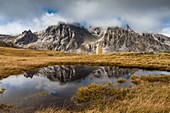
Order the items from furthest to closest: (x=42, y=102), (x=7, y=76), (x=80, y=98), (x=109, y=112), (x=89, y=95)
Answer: (x=7, y=76), (x=89, y=95), (x=80, y=98), (x=42, y=102), (x=109, y=112)

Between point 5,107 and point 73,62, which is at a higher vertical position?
point 73,62

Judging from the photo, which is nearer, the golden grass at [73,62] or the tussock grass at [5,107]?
the tussock grass at [5,107]

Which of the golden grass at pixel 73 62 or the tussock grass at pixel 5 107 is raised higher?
the golden grass at pixel 73 62

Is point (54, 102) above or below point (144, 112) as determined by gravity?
below

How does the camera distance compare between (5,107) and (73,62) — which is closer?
(5,107)

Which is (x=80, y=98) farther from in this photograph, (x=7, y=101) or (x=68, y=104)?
(x=7, y=101)

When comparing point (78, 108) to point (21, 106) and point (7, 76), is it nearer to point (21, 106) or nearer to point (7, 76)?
point (21, 106)

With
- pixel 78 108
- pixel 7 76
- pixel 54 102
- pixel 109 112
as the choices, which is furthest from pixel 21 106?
pixel 7 76

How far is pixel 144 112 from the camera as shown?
10117 mm

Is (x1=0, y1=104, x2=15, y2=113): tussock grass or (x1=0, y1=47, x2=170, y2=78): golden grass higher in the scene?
(x1=0, y1=47, x2=170, y2=78): golden grass

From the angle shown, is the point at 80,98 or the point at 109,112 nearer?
the point at 109,112

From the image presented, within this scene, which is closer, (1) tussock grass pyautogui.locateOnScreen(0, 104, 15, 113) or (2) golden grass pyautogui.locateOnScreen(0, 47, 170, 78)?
(1) tussock grass pyautogui.locateOnScreen(0, 104, 15, 113)

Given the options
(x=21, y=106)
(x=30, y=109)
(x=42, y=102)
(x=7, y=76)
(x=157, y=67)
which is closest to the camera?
(x=30, y=109)

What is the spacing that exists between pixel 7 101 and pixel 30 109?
170 inches
